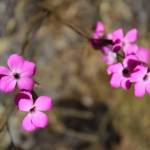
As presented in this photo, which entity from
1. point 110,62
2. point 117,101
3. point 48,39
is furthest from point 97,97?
point 110,62

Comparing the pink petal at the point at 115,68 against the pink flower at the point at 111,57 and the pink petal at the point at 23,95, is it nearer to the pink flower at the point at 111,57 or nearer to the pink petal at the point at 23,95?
the pink flower at the point at 111,57

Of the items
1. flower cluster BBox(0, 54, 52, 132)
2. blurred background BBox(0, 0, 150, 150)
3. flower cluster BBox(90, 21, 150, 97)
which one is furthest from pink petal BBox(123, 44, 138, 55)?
blurred background BBox(0, 0, 150, 150)

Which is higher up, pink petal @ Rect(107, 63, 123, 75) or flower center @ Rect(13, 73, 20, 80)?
pink petal @ Rect(107, 63, 123, 75)

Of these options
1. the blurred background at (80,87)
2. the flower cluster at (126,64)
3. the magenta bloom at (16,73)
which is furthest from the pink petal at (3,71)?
the blurred background at (80,87)

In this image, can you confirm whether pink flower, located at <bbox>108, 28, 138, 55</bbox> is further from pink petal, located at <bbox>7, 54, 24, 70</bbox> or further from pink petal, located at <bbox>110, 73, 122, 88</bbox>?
pink petal, located at <bbox>7, 54, 24, 70</bbox>

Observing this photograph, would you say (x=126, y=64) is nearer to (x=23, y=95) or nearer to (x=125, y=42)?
(x=125, y=42)

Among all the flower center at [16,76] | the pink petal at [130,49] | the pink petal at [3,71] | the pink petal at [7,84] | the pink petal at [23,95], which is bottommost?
the pink petal at [23,95]
